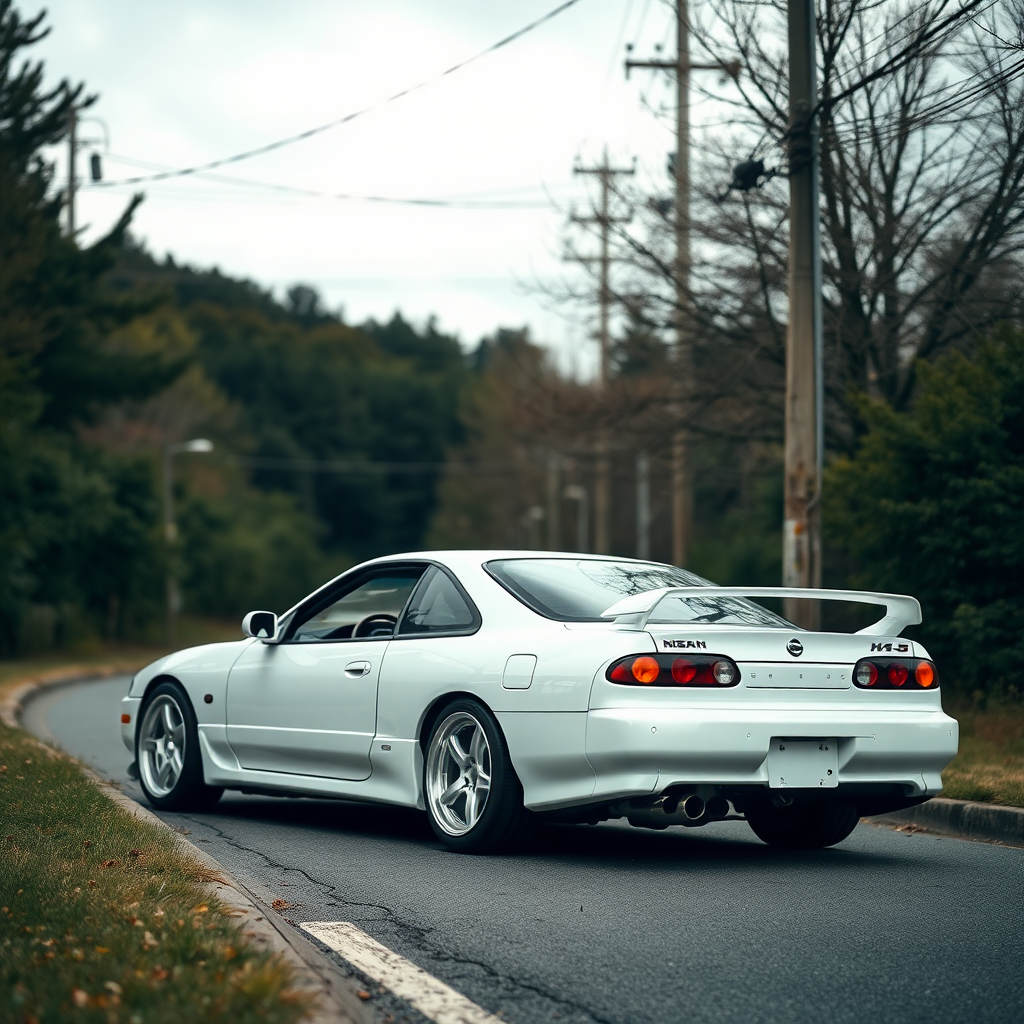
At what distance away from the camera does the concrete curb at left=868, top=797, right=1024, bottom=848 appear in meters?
8.30

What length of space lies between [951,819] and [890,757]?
6.30 ft

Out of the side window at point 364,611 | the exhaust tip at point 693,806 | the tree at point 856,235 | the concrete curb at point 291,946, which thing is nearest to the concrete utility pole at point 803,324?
the tree at point 856,235

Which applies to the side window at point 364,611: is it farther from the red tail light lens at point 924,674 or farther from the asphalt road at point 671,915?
Answer: the red tail light lens at point 924,674

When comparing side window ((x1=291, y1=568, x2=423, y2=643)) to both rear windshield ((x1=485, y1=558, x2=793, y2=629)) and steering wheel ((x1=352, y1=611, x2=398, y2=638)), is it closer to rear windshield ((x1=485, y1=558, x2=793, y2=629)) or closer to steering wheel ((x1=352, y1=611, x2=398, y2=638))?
steering wheel ((x1=352, y1=611, x2=398, y2=638))

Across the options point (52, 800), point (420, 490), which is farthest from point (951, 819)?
point (420, 490)

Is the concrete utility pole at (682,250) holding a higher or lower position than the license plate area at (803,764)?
higher

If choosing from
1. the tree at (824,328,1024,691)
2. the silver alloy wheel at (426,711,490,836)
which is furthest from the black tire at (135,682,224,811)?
the tree at (824,328,1024,691)

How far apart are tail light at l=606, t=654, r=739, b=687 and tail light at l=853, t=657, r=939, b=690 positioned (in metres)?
0.71

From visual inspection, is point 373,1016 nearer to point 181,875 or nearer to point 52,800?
point 181,875

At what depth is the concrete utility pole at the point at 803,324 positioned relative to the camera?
1334 cm

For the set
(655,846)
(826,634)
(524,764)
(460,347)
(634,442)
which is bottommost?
(655,846)

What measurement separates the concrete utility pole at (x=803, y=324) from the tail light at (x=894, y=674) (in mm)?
5888

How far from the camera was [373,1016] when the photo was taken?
434 centimetres

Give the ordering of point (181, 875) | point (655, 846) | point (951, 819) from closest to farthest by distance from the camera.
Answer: point (181, 875) < point (655, 846) < point (951, 819)
